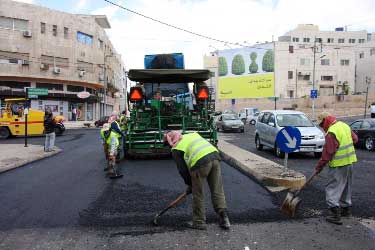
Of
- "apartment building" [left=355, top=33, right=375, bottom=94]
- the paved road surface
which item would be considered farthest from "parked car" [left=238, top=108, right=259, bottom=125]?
"apartment building" [left=355, top=33, right=375, bottom=94]

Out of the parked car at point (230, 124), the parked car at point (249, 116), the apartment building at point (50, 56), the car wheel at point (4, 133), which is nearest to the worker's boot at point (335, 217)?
the car wheel at point (4, 133)

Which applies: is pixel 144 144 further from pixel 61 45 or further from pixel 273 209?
pixel 61 45

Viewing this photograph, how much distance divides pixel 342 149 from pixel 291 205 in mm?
1100

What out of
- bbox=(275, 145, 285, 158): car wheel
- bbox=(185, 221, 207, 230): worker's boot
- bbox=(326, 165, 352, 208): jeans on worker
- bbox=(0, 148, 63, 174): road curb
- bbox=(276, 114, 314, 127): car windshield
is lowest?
bbox=(0, 148, 63, 174): road curb

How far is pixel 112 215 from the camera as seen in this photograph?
5922mm

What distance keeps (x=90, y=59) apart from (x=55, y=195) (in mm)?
44803

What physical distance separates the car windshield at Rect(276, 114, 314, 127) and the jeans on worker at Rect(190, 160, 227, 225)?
8661 mm

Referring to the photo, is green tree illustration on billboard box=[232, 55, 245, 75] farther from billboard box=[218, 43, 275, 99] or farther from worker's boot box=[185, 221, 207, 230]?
worker's boot box=[185, 221, 207, 230]

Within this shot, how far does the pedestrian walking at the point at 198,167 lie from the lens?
5.08m

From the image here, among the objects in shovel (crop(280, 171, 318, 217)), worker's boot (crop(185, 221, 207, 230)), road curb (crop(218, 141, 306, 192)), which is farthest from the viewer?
road curb (crop(218, 141, 306, 192))

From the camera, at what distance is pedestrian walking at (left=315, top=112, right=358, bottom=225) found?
5.52m

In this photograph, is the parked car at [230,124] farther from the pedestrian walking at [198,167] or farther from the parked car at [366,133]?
the pedestrian walking at [198,167]

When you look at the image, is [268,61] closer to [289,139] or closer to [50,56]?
[50,56]

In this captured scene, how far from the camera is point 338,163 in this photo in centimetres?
559
